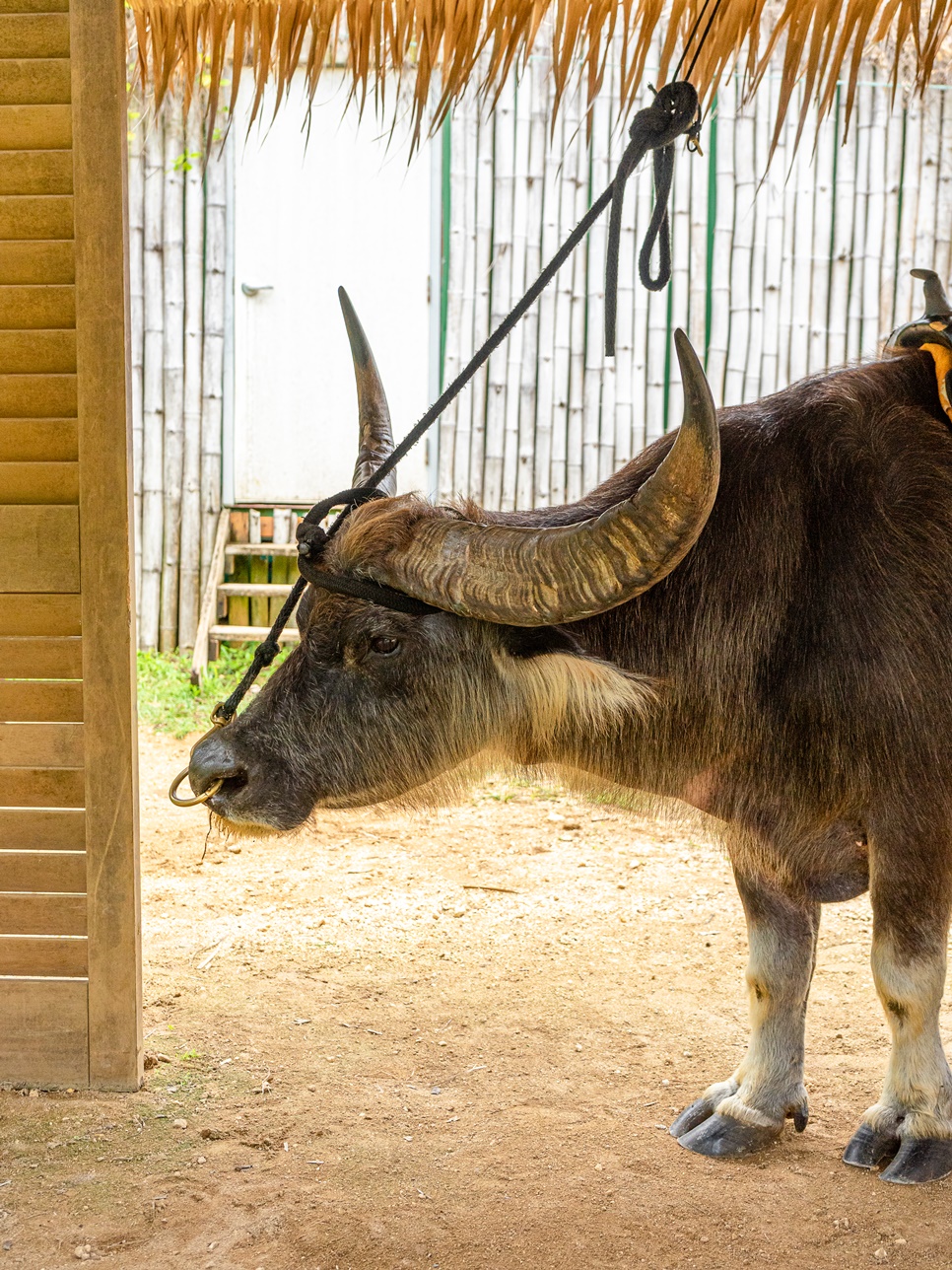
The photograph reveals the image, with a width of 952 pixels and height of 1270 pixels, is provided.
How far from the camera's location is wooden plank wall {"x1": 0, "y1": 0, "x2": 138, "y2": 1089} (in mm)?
3346

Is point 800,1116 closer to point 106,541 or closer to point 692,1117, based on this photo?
point 692,1117

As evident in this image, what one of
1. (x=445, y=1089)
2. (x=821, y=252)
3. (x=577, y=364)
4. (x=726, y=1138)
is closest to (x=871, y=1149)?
(x=726, y=1138)

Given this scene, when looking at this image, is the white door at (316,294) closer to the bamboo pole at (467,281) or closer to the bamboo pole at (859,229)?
the bamboo pole at (467,281)

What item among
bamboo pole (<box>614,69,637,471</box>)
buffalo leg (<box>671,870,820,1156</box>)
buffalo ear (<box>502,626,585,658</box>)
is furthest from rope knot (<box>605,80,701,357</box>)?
bamboo pole (<box>614,69,637,471</box>)

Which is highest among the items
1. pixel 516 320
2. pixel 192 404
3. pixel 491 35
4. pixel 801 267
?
pixel 491 35

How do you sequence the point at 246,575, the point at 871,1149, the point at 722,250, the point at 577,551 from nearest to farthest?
1. the point at 577,551
2. the point at 871,1149
3. the point at 722,250
4. the point at 246,575

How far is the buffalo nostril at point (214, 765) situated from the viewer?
3057 millimetres

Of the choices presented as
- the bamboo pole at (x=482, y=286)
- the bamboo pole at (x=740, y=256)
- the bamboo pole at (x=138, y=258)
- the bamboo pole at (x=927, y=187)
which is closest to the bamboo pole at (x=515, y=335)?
the bamboo pole at (x=482, y=286)

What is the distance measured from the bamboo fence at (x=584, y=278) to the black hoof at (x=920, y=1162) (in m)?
6.44

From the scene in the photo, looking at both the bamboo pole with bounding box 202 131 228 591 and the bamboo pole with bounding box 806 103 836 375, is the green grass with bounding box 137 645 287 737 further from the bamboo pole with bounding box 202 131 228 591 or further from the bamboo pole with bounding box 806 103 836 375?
the bamboo pole with bounding box 806 103 836 375

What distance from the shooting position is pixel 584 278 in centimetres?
918

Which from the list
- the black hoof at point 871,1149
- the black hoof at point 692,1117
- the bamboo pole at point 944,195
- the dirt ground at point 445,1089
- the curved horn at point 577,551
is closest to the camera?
the curved horn at point 577,551

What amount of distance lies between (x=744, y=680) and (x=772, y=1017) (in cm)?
108

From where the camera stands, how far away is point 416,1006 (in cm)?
427
